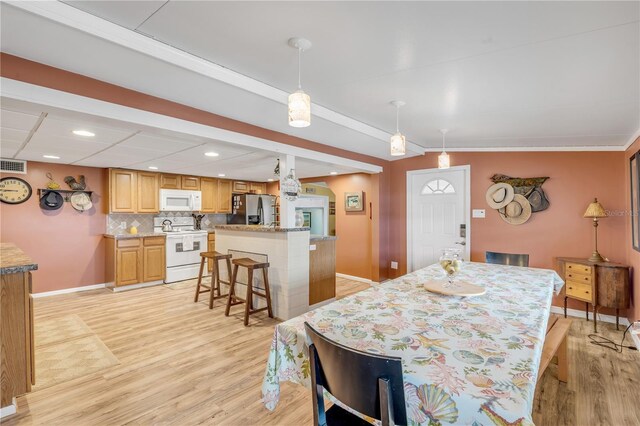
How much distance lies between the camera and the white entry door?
4387 millimetres

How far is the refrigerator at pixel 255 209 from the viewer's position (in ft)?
17.4

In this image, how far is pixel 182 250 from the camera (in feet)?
18.1

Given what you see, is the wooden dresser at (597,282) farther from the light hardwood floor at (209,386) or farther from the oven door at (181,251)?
the oven door at (181,251)

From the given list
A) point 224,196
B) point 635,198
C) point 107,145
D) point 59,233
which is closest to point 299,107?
point 107,145

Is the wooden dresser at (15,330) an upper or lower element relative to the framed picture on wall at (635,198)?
lower

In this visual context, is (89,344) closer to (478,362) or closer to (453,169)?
(478,362)

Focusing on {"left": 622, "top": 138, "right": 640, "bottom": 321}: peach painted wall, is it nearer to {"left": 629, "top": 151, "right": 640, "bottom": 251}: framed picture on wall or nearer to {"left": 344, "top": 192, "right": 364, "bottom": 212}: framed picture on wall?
Result: {"left": 629, "top": 151, "right": 640, "bottom": 251}: framed picture on wall

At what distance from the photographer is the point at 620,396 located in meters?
2.09

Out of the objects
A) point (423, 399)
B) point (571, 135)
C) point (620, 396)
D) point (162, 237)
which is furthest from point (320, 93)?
point (162, 237)

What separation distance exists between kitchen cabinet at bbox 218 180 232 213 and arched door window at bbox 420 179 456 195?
4.06 m

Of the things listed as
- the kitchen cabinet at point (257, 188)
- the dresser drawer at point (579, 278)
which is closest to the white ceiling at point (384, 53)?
the dresser drawer at point (579, 278)

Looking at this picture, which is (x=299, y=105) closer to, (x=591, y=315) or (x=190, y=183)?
(x=591, y=315)

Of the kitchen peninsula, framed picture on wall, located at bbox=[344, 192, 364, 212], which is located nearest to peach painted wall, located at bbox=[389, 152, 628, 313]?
framed picture on wall, located at bbox=[344, 192, 364, 212]

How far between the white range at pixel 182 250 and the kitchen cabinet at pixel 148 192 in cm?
46
